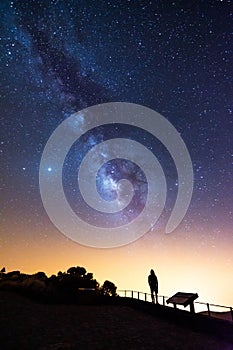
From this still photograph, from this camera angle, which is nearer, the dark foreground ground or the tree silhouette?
the dark foreground ground

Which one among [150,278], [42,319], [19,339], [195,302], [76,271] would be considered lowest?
[19,339]

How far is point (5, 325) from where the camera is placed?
1120 cm

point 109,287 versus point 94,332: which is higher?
point 109,287

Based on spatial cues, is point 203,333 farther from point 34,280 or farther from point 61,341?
point 34,280

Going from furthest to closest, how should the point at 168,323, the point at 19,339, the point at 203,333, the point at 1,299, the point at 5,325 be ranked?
the point at 1,299 → the point at 168,323 → the point at 5,325 → the point at 203,333 → the point at 19,339

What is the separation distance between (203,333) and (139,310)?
231 inches

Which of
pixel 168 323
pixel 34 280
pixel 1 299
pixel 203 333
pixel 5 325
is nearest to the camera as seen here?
pixel 203 333

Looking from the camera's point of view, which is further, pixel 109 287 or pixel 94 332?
pixel 109 287

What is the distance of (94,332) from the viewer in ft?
34.1

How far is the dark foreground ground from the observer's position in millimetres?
8695

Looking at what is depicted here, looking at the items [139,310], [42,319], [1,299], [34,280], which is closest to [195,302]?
[139,310]

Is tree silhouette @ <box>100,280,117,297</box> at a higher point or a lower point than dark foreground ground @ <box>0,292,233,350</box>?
higher

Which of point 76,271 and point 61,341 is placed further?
point 76,271

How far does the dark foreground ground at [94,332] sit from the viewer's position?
342 inches
